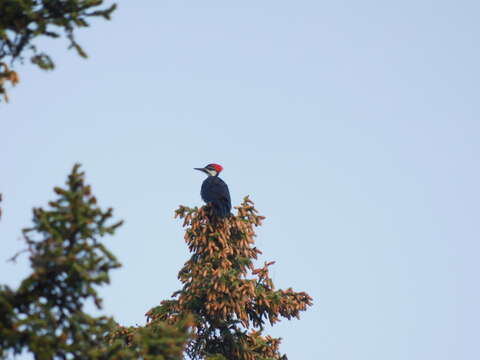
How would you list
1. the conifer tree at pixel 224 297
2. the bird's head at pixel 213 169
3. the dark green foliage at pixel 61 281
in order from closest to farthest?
the dark green foliage at pixel 61 281, the conifer tree at pixel 224 297, the bird's head at pixel 213 169

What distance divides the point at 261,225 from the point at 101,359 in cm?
849

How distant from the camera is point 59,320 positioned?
27.6ft

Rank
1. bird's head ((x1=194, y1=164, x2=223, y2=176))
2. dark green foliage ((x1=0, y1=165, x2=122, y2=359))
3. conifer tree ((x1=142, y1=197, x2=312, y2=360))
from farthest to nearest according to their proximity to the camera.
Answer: bird's head ((x1=194, y1=164, x2=223, y2=176)), conifer tree ((x1=142, y1=197, x2=312, y2=360)), dark green foliage ((x1=0, y1=165, x2=122, y2=359))

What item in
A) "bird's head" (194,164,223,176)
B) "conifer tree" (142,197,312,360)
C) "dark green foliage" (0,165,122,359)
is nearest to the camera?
"dark green foliage" (0,165,122,359)

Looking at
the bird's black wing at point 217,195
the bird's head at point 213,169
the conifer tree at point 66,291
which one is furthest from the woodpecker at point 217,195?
the conifer tree at point 66,291

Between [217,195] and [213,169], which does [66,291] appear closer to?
[217,195]

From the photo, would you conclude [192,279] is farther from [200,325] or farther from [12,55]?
[12,55]

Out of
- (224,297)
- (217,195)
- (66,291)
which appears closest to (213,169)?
(217,195)

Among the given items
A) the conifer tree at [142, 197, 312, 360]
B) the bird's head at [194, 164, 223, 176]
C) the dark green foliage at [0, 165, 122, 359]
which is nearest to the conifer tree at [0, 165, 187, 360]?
the dark green foliage at [0, 165, 122, 359]

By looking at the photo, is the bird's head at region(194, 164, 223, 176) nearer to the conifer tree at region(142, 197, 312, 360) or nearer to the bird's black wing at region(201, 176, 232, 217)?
the bird's black wing at region(201, 176, 232, 217)

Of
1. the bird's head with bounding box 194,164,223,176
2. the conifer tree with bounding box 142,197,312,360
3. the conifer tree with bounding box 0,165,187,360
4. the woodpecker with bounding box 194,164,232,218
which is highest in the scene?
the bird's head with bounding box 194,164,223,176

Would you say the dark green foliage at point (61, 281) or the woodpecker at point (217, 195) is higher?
the woodpecker at point (217, 195)

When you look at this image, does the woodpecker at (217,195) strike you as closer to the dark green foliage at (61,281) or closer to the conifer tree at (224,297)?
the conifer tree at (224,297)

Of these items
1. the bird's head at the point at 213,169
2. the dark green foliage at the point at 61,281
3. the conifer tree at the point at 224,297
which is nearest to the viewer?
the dark green foliage at the point at 61,281
